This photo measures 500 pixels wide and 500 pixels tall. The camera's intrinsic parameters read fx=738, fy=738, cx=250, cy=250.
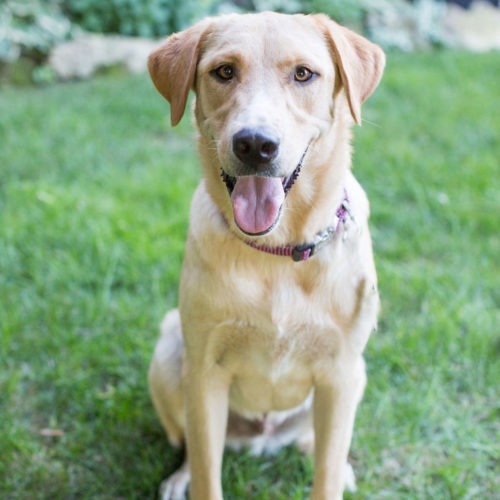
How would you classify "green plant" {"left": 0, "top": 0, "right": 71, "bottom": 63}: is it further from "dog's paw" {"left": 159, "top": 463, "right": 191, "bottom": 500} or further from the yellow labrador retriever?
"dog's paw" {"left": 159, "top": 463, "right": 191, "bottom": 500}

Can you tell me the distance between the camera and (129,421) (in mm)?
3279

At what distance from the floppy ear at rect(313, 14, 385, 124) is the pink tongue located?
0.37m

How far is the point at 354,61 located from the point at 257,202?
0.57m

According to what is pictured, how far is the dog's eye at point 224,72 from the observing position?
7.76 ft

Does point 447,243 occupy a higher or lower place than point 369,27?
higher

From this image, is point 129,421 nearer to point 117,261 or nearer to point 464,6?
point 117,261

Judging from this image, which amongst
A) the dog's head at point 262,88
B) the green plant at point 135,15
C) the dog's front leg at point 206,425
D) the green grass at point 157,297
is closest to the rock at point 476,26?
the green grass at point 157,297

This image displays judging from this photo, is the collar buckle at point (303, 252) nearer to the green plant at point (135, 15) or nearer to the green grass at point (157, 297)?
the green grass at point (157, 297)

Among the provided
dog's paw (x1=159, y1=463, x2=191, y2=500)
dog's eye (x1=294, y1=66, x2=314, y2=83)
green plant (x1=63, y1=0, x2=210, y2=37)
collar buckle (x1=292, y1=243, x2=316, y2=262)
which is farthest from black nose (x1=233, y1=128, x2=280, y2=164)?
green plant (x1=63, y1=0, x2=210, y2=37)

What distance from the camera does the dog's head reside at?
2.22 metres

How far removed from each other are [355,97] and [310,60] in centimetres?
20

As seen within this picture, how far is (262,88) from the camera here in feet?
7.50

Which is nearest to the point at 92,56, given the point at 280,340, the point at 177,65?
the point at 177,65

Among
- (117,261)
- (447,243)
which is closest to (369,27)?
(447,243)
